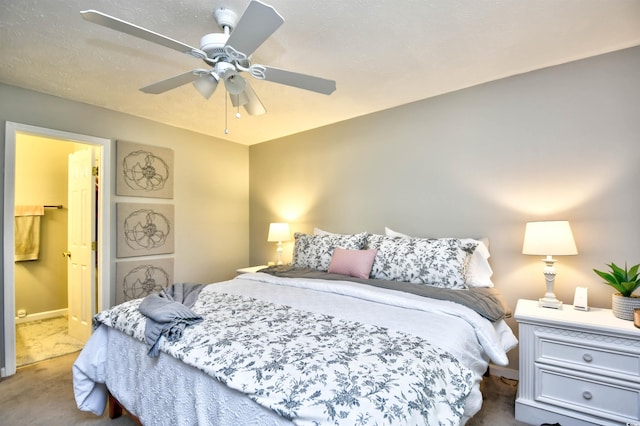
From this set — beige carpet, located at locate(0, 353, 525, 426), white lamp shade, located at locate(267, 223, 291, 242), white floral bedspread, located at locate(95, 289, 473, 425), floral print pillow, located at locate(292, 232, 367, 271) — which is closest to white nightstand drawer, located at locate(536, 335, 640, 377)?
beige carpet, located at locate(0, 353, 525, 426)

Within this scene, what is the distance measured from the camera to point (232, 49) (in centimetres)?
153

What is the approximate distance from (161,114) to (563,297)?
409cm

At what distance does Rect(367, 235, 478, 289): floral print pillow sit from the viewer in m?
2.31

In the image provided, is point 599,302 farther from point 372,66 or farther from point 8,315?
point 8,315

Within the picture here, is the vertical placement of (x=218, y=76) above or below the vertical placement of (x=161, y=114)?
below

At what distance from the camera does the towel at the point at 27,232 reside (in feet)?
13.4

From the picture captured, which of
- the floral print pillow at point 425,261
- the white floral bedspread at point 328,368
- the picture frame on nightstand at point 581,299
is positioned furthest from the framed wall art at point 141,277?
the picture frame on nightstand at point 581,299

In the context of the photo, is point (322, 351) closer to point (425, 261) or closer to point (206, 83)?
point (425, 261)

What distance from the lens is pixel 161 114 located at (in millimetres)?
3352

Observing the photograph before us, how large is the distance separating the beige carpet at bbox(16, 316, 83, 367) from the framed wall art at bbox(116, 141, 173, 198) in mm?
1704

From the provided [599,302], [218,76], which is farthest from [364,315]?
[599,302]

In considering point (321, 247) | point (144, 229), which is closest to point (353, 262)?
point (321, 247)

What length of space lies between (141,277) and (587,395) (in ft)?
12.8

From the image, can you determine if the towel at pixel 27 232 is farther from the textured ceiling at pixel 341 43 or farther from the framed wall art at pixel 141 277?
the textured ceiling at pixel 341 43
